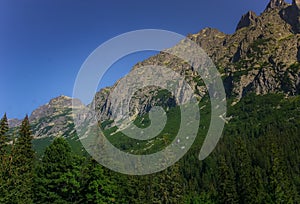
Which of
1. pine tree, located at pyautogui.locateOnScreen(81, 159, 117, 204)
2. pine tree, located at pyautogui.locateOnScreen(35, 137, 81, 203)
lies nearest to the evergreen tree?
pine tree, located at pyautogui.locateOnScreen(81, 159, 117, 204)

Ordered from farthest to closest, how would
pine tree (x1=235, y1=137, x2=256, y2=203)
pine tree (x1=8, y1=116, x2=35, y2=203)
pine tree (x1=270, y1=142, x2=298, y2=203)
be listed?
pine tree (x1=235, y1=137, x2=256, y2=203) → pine tree (x1=270, y1=142, x2=298, y2=203) → pine tree (x1=8, y1=116, x2=35, y2=203)

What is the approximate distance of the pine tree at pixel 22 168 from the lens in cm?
3912

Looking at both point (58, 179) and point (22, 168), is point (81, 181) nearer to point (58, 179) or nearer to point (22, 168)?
point (58, 179)

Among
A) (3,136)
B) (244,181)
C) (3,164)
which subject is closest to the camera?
(3,164)

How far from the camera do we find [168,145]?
2301 inches

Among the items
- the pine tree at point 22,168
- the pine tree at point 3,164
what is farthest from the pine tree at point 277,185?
the pine tree at point 3,164

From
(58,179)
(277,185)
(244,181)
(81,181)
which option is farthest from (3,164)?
(244,181)

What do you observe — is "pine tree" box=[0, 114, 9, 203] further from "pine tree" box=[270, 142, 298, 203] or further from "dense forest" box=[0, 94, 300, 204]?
"pine tree" box=[270, 142, 298, 203]

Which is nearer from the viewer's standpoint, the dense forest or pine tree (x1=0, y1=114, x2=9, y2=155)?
the dense forest

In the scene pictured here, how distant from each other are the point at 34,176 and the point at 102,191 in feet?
39.2

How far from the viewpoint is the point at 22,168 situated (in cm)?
4966

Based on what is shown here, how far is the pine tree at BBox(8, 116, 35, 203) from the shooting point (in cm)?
3912

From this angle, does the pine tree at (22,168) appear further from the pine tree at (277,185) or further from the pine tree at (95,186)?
the pine tree at (277,185)

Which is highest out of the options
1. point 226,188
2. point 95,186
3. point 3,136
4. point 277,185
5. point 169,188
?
point 3,136
